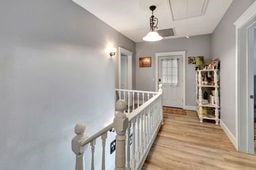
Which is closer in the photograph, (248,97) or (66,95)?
(248,97)

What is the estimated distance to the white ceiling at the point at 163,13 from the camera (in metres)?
2.66

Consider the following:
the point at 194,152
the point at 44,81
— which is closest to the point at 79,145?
the point at 44,81

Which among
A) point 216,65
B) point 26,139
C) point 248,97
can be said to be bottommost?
point 26,139

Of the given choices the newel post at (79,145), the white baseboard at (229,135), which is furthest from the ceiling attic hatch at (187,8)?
the newel post at (79,145)

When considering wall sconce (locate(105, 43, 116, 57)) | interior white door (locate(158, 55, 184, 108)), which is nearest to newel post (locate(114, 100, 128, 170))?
wall sconce (locate(105, 43, 116, 57))

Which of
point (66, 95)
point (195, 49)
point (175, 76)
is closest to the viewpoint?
point (66, 95)

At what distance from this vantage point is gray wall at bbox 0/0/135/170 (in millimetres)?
1661

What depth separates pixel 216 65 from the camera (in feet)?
11.7

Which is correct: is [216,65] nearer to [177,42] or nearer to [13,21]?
[177,42]

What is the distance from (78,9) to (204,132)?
3.44 metres

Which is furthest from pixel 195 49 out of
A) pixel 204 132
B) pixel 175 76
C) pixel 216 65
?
pixel 204 132

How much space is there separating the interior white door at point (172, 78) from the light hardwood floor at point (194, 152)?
6.72 feet

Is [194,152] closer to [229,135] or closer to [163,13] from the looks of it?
[229,135]

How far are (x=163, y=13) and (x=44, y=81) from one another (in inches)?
102
